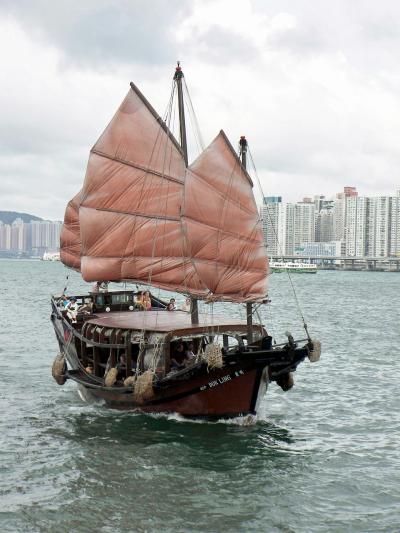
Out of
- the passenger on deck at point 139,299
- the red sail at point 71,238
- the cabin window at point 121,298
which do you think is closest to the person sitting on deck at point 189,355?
the passenger on deck at point 139,299

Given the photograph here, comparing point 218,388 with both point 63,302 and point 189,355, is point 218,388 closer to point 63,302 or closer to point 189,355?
point 189,355

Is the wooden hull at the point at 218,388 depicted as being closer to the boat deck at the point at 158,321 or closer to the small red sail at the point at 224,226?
the boat deck at the point at 158,321

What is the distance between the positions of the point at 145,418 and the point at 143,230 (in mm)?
8811

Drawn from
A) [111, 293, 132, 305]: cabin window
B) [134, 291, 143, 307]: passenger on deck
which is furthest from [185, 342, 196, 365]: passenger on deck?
[111, 293, 132, 305]: cabin window

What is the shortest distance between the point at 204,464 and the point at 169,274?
10203 millimetres

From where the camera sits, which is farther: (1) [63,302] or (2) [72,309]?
(1) [63,302]

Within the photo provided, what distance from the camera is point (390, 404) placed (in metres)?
26.5

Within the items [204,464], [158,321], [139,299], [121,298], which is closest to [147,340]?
[158,321]

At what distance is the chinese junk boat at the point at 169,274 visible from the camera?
2180 cm

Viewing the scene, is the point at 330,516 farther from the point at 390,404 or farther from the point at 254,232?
the point at 390,404

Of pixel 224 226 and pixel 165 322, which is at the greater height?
pixel 224 226

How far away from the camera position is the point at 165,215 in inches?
1115

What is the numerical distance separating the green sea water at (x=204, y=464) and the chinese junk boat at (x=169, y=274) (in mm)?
1077

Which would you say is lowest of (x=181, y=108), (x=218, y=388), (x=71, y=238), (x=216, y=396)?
(x=216, y=396)
